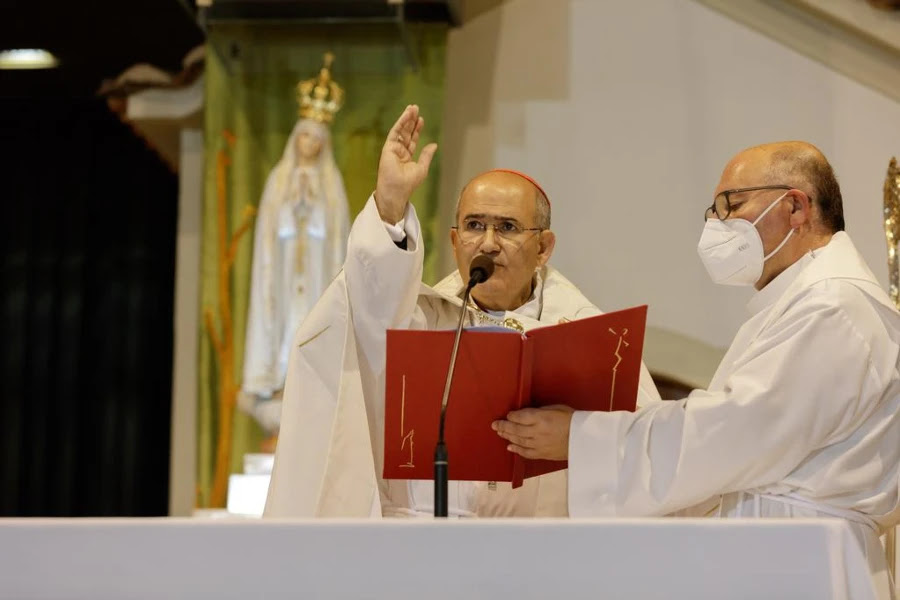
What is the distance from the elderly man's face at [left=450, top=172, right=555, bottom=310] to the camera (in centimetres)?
399

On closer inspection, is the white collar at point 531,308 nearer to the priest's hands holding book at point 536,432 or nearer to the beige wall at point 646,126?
the priest's hands holding book at point 536,432

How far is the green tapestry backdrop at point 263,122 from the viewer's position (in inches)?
290

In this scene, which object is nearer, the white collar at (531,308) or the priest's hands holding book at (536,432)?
the priest's hands holding book at (536,432)

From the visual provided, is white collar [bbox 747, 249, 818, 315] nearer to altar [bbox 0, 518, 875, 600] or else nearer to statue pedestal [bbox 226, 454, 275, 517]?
altar [bbox 0, 518, 875, 600]

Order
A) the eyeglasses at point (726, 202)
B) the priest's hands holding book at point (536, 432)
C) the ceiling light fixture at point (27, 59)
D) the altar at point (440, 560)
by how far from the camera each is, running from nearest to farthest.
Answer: the altar at point (440, 560) → the priest's hands holding book at point (536, 432) → the eyeglasses at point (726, 202) → the ceiling light fixture at point (27, 59)

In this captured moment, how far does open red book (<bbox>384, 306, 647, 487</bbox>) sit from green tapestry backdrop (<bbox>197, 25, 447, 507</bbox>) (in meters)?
3.98

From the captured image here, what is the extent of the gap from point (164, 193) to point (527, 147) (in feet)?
10.6

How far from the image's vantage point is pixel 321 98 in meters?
7.31

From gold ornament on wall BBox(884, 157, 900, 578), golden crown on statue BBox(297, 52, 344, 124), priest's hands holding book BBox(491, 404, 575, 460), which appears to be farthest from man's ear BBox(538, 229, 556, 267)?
golden crown on statue BBox(297, 52, 344, 124)

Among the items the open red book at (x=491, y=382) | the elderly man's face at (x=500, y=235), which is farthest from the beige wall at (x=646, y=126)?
the open red book at (x=491, y=382)

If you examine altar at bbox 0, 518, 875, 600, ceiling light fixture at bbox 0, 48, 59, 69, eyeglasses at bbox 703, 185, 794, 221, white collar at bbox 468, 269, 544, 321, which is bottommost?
altar at bbox 0, 518, 875, 600

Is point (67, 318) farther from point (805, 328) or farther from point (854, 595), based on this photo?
point (854, 595)

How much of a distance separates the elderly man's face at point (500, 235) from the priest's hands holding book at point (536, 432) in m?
0.80

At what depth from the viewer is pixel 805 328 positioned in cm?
320
